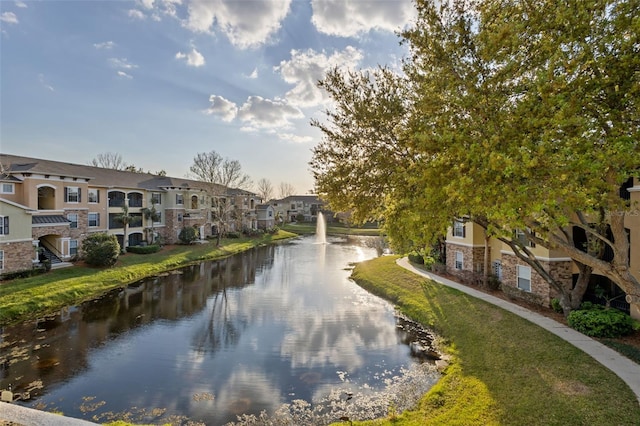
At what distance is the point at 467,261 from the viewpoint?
23875 mm

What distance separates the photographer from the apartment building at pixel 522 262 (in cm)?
1338

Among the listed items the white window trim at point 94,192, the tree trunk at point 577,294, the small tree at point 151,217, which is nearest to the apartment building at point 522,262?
the tree trunk at point 577,294

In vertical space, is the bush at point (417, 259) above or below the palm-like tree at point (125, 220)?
below

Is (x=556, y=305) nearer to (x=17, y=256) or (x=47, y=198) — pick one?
(x=17, y=256)

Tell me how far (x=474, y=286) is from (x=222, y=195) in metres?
38.2

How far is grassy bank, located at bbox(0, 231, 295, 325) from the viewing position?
18.1 metres

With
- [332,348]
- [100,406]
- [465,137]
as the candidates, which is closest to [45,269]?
[100,406]

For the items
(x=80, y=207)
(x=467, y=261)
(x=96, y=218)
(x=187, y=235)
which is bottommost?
(x=467, y=261)

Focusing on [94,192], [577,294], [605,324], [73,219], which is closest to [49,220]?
[73,219]

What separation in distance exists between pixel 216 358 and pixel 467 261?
18014mm

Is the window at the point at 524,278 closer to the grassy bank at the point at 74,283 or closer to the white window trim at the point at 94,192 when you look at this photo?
the grassy bank at the point at 74,283

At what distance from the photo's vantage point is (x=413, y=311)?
18.8 m

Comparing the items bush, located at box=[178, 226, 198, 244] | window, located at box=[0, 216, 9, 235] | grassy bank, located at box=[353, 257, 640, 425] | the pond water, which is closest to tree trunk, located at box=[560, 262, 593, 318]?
grassy bank, located at box=[353, 257, 640, 425]

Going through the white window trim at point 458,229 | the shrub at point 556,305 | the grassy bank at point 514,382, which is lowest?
the grassy bank at point 514,382
